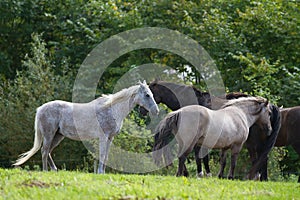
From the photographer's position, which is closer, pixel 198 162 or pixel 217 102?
pixel 198 162

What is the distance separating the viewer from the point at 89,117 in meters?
11.8

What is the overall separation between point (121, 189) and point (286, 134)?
267 inches

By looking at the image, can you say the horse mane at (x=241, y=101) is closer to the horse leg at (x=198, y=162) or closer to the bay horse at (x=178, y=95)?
the bay horse at (x=178, y=95)

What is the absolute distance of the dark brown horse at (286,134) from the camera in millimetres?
13203

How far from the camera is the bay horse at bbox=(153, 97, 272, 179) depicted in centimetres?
1131

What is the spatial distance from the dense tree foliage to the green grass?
8.90 metres

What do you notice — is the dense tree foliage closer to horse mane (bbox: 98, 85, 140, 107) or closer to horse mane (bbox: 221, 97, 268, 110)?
horse mane (bbox: 221, 97, 268, 110)

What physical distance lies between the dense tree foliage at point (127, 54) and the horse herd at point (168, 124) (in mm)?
5169

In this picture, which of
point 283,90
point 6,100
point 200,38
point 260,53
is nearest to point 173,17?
point 200,38

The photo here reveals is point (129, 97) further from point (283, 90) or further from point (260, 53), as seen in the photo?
point (260, 53)

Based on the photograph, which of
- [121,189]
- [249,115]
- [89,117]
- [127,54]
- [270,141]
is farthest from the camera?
[127,54]

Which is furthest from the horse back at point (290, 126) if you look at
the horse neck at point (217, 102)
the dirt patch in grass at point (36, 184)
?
the dirt patch in grass at point (36, 184)

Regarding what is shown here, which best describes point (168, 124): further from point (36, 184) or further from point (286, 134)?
point (36, 184)

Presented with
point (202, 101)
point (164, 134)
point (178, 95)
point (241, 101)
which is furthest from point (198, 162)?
point (178, 95)
